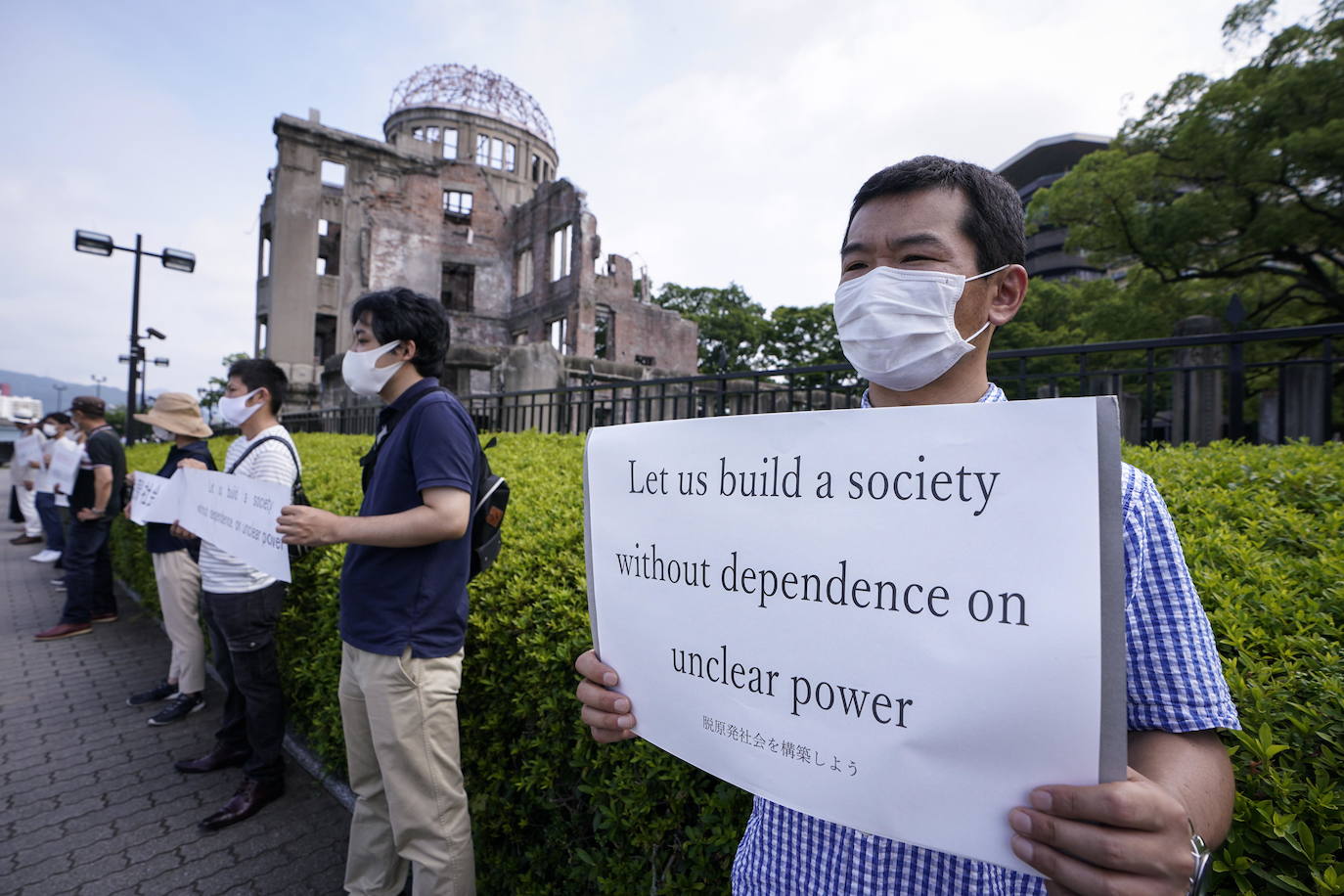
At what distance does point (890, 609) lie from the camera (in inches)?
39.1

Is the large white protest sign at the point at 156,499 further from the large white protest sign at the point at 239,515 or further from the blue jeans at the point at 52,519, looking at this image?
the blue jeans at the point at 52,519

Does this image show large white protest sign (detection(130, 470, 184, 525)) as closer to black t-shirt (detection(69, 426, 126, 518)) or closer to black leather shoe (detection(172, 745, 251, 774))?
black leather shoe (detection(172, 745, 251, 774))

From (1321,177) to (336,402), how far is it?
21976 millimetres

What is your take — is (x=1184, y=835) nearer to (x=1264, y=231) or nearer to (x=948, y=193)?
(x=948, y=193)

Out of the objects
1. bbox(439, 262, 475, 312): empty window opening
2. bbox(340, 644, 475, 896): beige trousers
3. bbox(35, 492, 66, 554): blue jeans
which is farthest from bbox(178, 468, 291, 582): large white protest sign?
bbox(439, 262, 475, 312): empty window opening

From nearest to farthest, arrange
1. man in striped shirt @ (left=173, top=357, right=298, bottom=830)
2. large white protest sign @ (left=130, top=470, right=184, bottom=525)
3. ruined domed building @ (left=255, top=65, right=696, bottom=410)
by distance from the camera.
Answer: man in striped shirt @ (left=173, top=357, right=298, bottom=830)
large white protest sign @ (left=130, top=470, right=184, bottom=525)
ruined domed building @ (left=255, top=65, right=696, bottom=410)

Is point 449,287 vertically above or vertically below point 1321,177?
above

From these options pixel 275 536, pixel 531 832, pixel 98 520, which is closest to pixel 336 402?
pixel 98 520

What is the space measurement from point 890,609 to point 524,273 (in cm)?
3324

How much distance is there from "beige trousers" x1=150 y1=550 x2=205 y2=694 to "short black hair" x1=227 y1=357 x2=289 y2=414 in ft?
6.55

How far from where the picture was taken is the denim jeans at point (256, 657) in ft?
11.6

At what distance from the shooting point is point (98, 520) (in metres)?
6.92

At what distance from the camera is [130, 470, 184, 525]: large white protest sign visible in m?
4.05

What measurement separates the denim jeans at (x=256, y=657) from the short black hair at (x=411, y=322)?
180cm
